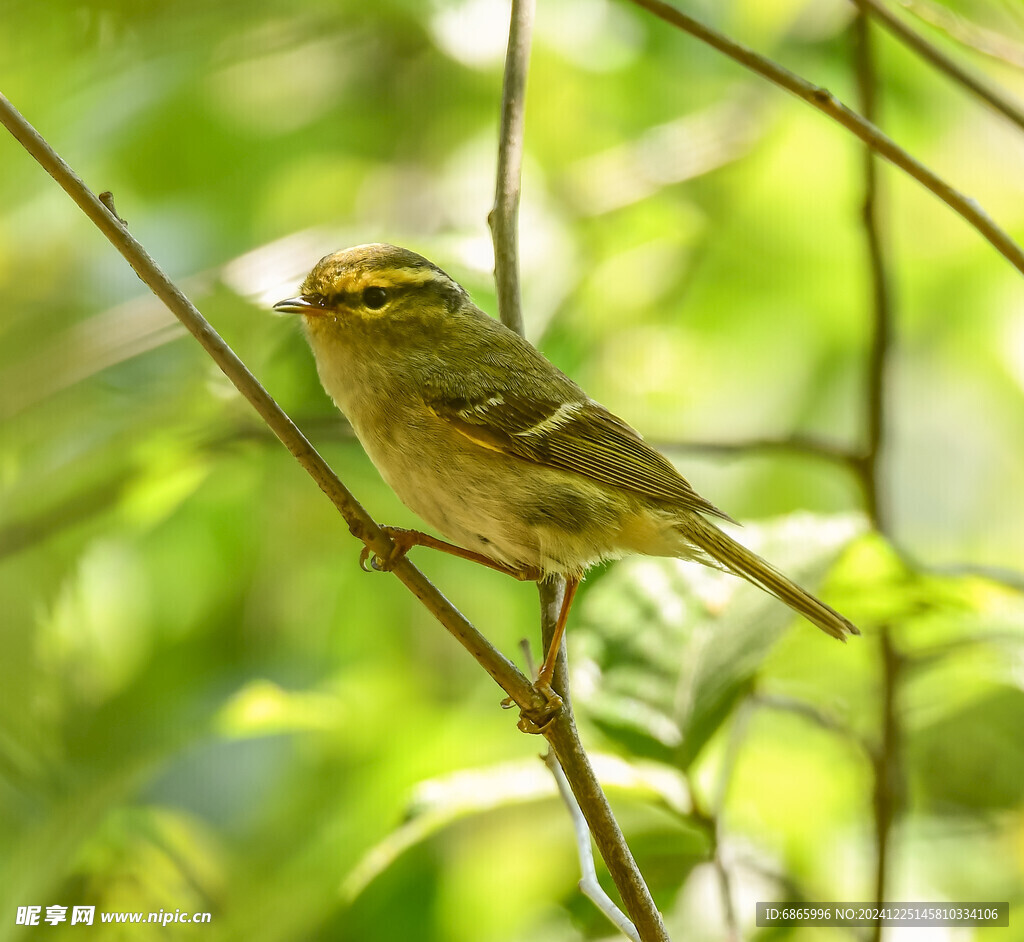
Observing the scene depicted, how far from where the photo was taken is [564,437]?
222cm

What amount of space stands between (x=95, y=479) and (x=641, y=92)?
202 centimetres

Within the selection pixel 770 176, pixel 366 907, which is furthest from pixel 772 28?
pixel 366 907

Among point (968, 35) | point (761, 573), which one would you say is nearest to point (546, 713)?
point (761, 573)

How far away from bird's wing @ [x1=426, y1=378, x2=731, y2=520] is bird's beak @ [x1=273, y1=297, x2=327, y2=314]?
0.27 metres

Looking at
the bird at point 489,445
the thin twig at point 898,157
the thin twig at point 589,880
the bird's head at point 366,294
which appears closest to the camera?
the thin twig at point 589,880

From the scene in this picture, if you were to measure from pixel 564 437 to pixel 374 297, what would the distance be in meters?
0.48

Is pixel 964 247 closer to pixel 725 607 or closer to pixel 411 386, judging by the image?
pixel 725 607

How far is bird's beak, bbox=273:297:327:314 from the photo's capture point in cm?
205

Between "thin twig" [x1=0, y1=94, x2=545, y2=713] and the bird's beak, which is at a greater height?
the bird's beak

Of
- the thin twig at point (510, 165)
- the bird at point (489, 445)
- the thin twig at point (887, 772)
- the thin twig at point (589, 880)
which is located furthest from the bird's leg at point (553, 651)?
the thin twig at point (887, 772)

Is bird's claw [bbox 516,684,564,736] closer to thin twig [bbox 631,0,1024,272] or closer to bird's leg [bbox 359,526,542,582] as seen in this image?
bird's leg [bbox 359,526,542,582]

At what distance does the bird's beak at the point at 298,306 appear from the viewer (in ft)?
6.73

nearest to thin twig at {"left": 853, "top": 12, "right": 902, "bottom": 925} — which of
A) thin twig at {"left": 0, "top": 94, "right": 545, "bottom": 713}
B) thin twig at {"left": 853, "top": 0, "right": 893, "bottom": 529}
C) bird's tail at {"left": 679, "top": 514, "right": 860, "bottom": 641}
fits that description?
thin twig at {"left": 853, "top": 0, "right": 893, "bottom": 529}

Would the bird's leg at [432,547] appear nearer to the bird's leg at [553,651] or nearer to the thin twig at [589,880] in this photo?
the bird's leg at [553,651]
